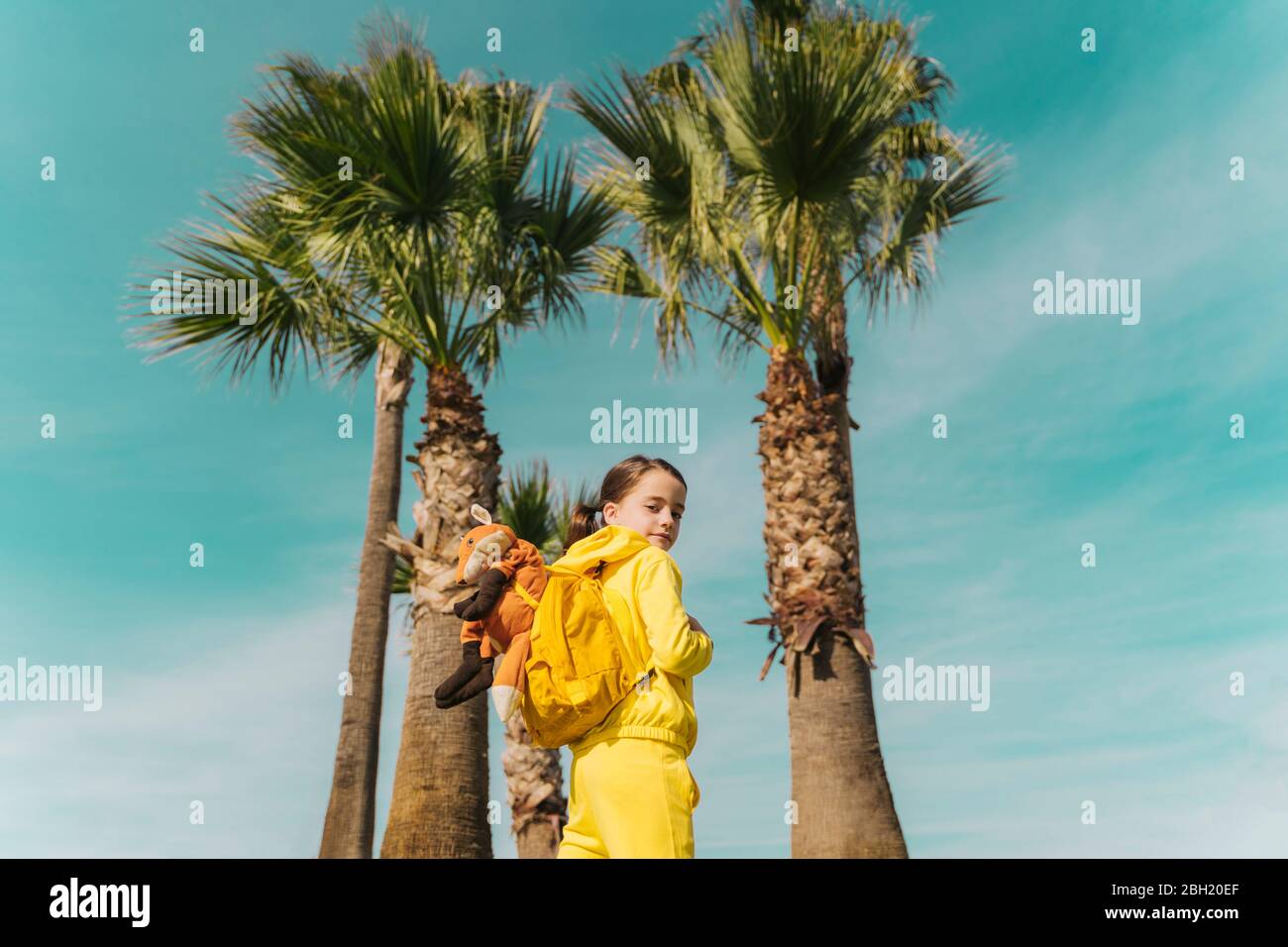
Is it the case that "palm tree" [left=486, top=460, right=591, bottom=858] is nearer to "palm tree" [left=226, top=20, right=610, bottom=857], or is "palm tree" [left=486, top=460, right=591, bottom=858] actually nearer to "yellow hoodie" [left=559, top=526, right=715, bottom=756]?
"palm tree" [left=226, top=20, right=610, bottom=857]

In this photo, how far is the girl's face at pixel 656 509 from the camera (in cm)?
316

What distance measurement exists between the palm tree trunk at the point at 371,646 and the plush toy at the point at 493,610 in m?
8.37

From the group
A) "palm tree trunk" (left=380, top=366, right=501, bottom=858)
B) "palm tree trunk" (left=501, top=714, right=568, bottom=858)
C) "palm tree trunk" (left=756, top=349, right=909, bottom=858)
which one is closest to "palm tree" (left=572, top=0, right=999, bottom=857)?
"palm tree trunk" (left=756, top=349, right=909, bottom=858)

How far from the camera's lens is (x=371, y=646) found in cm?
1159

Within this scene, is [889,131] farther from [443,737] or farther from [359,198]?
[443,737]

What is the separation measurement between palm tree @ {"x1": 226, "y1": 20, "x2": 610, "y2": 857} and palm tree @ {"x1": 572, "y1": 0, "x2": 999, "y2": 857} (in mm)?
A: 1070

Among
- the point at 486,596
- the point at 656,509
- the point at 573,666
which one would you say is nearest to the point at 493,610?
the point at 486,596

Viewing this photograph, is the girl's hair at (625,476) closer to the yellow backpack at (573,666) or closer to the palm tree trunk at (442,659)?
the yellow backpack at (573,666)

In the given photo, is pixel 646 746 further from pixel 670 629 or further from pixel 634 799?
pixel 670 629

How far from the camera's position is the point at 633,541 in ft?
10.0

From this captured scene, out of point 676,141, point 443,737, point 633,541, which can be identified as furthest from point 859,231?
point 633,541

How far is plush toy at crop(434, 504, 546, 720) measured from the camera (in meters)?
2.90

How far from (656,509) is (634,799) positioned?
89cm

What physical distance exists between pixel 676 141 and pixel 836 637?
527 centimetres
